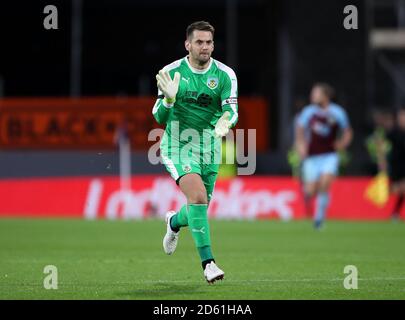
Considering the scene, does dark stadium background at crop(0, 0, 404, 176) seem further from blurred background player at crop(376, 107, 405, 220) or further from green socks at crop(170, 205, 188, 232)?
green socks at crop(170, 205, 188, 232)

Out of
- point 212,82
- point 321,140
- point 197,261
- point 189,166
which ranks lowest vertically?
point 197,261

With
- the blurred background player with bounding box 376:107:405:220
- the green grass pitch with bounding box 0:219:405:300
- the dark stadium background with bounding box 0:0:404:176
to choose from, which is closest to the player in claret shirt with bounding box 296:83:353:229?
the green grass pitch with bounding box 0:219:405:300

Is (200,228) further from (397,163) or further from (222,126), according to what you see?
(397,163)

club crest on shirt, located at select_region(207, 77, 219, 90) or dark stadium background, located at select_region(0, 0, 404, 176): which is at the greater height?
dark stadium background, located at select_region(0, 0, 404, 176)

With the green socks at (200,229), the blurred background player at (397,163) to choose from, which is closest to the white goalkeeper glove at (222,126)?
the green socks at (200,229)

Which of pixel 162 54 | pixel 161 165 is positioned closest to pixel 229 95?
pixel 161 165

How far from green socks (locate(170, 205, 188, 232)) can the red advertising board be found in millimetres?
12933

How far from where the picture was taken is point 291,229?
2030 centimetres

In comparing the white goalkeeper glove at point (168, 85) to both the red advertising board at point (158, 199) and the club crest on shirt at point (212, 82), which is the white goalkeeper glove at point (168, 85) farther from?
the red advertising board at point (158, 199)

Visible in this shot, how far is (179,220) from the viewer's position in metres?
11.1

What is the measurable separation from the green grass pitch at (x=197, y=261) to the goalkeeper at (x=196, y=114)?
0.84 meters

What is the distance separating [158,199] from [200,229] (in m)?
14.8

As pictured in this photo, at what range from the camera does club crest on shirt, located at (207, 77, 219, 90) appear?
34.7ft

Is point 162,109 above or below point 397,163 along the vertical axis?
above
